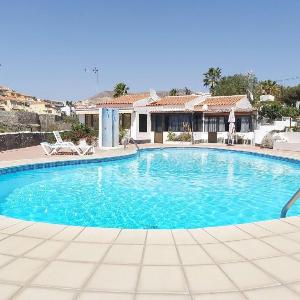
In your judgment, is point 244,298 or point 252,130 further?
point 252,130

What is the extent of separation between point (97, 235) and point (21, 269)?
1.33m

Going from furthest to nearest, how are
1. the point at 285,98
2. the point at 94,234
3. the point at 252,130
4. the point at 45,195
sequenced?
the point at 285,98
the point at 252,130
the point at 45,195
the point at 94,234

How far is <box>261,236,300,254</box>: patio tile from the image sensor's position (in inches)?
166

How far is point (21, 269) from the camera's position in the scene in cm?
366

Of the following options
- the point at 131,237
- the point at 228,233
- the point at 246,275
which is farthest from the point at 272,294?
the point at 131,237

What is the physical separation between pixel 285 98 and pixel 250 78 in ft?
37.1

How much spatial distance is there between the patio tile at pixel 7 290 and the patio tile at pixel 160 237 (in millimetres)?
1870

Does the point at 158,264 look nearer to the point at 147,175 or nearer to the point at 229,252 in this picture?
the point at 229,252

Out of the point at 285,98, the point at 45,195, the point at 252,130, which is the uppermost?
the point at 285,98

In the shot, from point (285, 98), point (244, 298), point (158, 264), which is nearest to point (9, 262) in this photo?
point (158, 264)

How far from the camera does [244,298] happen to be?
10.1 ft

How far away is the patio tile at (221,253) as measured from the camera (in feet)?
13.0

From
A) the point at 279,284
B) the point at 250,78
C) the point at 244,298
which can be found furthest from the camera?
the point at 250,78

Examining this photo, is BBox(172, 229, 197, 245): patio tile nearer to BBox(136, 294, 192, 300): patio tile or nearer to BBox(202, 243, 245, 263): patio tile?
BBox(202, 243, 245, 263): patio tile
